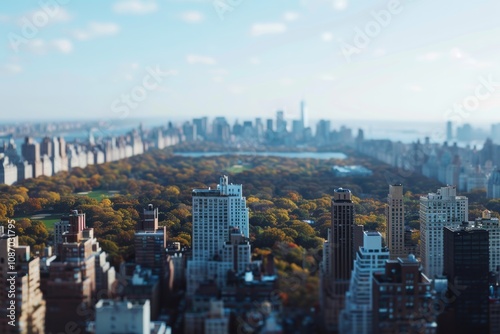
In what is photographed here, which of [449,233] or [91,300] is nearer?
[91,300]

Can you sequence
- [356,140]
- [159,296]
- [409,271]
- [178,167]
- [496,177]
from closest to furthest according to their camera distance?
[409,271], [159,296], [496,177], [178,167], [356,140]

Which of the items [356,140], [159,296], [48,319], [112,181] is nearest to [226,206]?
[159,296]

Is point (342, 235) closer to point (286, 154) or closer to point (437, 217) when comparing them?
point (437, 217)

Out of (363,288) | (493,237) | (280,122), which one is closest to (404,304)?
(363,288)

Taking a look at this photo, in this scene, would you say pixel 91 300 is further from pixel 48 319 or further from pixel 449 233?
pixel 449 233

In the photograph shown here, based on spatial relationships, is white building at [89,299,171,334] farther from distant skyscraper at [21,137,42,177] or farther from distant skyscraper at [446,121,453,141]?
distant skyscraper at [446,121,453,141]

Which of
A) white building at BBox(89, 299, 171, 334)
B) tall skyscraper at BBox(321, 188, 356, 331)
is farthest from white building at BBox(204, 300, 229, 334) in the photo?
tall skyscraper at BBox(321, 188, 356, 331)

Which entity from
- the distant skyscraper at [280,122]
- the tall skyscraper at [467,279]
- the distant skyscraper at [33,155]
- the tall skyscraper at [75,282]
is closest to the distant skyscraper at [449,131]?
the distant skyscraper at [280,122]
